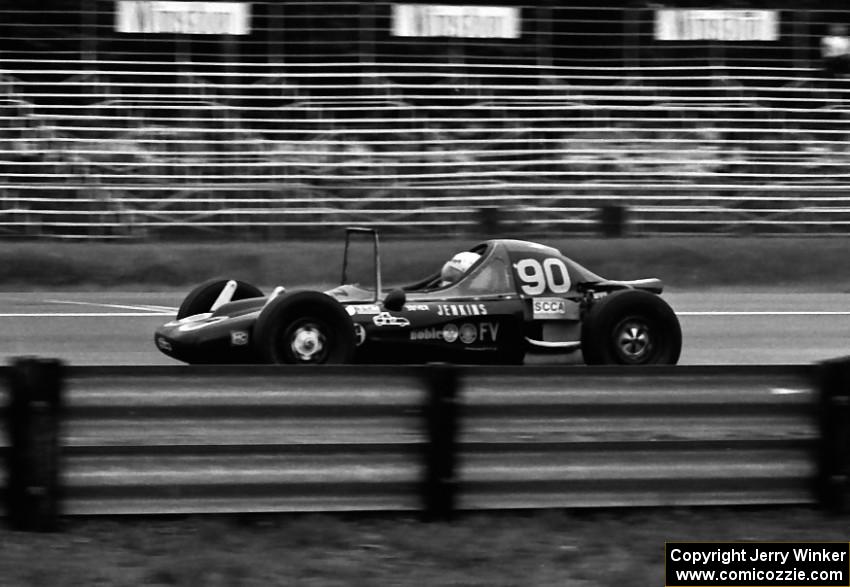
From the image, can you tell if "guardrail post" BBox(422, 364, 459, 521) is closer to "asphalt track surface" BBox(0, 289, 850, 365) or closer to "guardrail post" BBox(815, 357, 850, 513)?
"guardrail post" BBox(815, 357, 850, 513)

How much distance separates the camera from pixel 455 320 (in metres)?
9.06

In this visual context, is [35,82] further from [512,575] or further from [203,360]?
[512,575]

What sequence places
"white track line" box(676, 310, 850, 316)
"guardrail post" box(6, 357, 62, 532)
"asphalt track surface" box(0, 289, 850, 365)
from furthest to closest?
1. "white track line" box(676, 310, 850, 316)
2. "asphalt track surface" box(0, 289, 850, 365)
3. "guardrail post" box(6, 357, 62, 532)

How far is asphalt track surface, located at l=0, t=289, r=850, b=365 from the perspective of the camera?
10617mm

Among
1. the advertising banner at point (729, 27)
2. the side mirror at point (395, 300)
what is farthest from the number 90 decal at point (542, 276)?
the advertising banner at point (729, 27)

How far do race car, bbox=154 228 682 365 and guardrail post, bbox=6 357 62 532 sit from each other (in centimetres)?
305

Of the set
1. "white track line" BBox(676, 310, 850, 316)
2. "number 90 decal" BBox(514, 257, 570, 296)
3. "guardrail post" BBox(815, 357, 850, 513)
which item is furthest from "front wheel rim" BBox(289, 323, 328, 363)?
"white track line" BBox(676, 310, 850, 316)

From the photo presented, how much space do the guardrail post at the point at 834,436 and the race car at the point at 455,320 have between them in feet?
10.2

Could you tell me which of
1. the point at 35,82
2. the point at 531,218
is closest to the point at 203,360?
the point at 531,218

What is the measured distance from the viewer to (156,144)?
17.7 meters

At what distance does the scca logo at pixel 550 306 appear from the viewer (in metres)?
9.21

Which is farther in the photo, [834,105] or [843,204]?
[834,105]

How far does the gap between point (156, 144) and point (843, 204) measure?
9.77 m

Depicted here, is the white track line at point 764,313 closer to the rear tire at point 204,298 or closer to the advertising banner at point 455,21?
the rear tire at point 204,298
